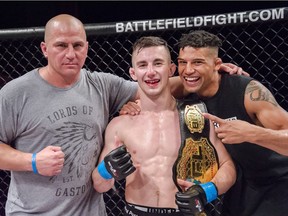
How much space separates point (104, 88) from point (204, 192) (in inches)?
21.4

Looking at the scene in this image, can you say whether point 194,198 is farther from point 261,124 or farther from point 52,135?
point 52,135

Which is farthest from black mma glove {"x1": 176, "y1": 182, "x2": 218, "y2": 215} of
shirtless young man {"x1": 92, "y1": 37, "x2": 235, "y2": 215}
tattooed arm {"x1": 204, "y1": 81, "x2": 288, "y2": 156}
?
tattooed arm {"x1": 204, "y1": 81, "x2": 288, "y2": 156}

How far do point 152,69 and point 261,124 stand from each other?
1.52ft

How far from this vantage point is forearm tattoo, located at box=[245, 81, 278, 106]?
1.50m

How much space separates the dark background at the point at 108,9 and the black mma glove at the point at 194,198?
304cm

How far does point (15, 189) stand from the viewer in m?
1.50

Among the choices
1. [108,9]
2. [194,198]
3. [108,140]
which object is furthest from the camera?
[108,9]

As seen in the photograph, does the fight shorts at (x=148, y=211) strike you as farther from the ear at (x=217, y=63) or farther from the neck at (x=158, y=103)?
the ear at (x=217, y=63)

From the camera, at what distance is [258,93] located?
151 cm

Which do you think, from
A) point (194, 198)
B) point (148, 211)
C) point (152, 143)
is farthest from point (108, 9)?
point (194, 198)

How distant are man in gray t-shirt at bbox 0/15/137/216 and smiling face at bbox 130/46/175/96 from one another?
19cm

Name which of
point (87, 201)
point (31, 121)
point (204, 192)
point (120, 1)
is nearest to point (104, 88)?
point (31, 121)

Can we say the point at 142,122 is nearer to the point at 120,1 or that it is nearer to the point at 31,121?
the point at 31,121

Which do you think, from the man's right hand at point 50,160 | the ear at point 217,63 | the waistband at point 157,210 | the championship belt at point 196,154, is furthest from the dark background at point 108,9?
the man's right hand at point 50,160
